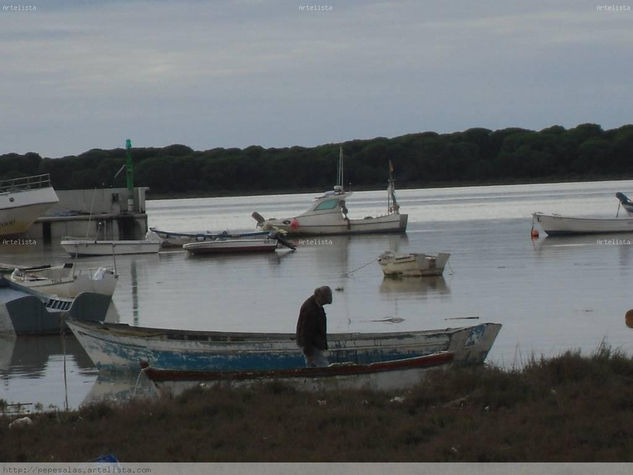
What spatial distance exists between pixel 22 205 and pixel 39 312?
3791 centimetres

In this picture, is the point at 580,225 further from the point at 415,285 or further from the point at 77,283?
the point at 77,283

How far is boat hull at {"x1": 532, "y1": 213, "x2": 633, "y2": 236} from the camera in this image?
172 feet

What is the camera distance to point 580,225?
53188 millimetres

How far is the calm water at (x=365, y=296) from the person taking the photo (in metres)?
18.3

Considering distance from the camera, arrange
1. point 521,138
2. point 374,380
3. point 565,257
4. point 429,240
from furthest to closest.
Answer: point 521,138 < point 429,240 < point 565,257 < point 374,380

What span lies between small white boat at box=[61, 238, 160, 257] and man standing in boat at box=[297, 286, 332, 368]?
117ft

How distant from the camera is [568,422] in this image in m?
9.83

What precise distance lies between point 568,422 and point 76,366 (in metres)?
10.4

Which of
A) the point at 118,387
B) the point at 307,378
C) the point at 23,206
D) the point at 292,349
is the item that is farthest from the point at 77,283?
the point at 23,206

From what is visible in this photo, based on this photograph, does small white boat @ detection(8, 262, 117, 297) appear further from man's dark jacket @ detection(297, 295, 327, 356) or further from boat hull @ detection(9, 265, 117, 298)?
man's dark jacket @ detection(297, 295, 327, 356)

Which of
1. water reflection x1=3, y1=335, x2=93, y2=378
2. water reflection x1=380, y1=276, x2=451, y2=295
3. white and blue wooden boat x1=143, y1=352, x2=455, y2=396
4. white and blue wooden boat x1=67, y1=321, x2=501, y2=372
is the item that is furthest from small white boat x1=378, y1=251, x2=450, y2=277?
white and blue wooden boat x1=143, y1=352, x2=455, y2=396

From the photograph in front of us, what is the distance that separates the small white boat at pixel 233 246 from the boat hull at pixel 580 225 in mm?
12726
